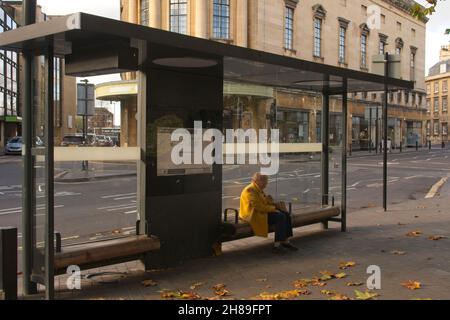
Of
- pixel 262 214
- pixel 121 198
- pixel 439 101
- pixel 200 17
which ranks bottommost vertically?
pixel 262 214

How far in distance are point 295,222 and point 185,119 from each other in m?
2.74

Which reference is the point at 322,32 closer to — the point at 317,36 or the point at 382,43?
the point at 317,36

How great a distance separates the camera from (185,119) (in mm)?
6969

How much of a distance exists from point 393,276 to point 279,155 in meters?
3.09

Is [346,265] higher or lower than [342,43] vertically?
lower

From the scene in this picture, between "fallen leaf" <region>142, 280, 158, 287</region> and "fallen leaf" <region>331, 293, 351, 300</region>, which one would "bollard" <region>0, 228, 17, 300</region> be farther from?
"fallen leaf" <region>331, 293, 351, 300</region>

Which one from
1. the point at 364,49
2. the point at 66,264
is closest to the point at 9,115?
the point at 364,49

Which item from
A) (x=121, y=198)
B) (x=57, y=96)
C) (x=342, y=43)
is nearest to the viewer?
(x=57, y=96)

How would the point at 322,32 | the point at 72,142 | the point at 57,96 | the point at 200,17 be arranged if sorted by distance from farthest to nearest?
the point at 322,32, the point at 200,17, the point at 72,142, the point at 57,96

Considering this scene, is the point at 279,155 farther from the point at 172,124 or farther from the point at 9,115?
the point at 9,115

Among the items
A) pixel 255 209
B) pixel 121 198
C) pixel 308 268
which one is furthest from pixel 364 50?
pixel 308 268

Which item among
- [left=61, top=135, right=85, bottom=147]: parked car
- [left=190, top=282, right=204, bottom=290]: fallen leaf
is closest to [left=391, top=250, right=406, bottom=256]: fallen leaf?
Answer: [left=190, top=282, right=204, bottom=290]: fallen leaf

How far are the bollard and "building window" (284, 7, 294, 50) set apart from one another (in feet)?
146
